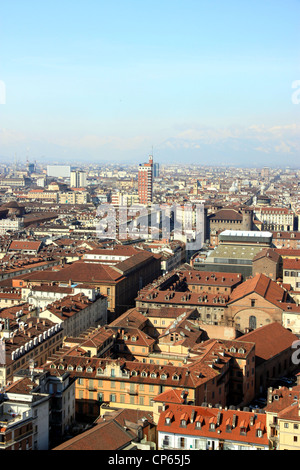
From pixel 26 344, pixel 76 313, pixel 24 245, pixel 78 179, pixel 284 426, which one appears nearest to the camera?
pixel 284 426

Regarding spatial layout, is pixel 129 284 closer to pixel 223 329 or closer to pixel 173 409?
pixel 223 329

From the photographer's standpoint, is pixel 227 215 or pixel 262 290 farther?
pixel 227 215

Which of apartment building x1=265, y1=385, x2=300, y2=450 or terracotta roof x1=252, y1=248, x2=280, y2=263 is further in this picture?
terracotta roof x1=252, y1=248, x2=280, y2=263

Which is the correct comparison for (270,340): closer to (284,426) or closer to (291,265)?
(284,426)

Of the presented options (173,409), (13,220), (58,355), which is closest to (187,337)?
(58,355)

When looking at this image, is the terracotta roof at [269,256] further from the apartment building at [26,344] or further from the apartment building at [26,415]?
the apartment building at [26,415]

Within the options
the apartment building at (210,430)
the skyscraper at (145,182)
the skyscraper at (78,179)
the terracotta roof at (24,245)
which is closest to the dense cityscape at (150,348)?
the apartment building at (210,430)

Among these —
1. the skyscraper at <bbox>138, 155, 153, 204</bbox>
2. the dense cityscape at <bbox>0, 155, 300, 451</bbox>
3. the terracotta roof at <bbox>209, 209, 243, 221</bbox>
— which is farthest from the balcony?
the skyscraper at <bbox>138, 155, 153, 204</bbox>

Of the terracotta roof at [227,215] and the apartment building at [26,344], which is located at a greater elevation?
the terracotta roof at [227,215]

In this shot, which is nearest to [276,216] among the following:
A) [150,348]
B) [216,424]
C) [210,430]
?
[150,348]

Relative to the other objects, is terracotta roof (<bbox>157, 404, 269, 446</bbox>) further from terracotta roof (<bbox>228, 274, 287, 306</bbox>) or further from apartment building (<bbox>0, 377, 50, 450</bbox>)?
terracotta roof (<bbox>228, 274, 287, 306</bbox>)

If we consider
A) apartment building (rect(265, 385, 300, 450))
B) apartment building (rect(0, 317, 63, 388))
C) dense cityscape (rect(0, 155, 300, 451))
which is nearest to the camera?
apartment building (rect(265, 385, 300, 450))
